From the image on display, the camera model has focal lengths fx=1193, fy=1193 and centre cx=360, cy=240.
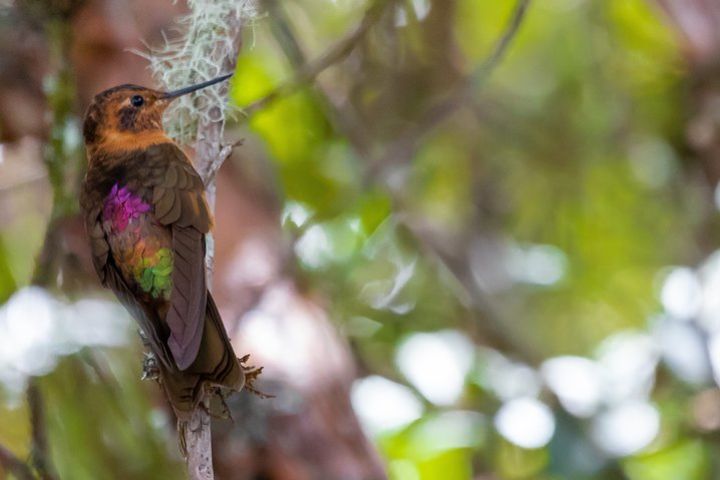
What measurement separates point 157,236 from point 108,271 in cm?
13

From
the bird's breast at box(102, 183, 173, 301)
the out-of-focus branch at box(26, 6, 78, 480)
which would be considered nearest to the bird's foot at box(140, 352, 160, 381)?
the bird's breast at box(102, 183, 173, 301)

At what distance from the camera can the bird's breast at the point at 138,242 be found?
8.71 ft

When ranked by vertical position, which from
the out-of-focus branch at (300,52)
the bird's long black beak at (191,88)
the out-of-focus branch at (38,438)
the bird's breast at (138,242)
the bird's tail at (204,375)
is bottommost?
the bird's tail at (204,375)

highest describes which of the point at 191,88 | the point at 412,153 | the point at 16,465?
the point at 412,153

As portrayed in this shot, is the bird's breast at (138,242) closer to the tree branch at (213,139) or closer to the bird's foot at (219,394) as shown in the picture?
the tree branch at (213,139)

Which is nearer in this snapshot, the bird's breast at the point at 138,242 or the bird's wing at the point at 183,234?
the bird's wing at the point at 183,234

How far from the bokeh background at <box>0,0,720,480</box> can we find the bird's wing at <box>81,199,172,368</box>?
1.30 ft

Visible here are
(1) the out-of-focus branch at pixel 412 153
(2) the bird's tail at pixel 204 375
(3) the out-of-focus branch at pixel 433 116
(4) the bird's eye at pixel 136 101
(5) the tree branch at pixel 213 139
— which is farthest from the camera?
(1) the out-of-focus branch at pixel 412 153

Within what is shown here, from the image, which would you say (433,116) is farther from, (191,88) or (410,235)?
(191,88)

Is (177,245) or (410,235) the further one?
(410,235)

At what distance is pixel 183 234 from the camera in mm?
2590

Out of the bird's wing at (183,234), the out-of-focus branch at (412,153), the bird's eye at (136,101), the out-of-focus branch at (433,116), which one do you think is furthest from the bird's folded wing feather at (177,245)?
the out-of-focus branch at (433,116)

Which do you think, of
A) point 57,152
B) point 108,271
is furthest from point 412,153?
point 108,271

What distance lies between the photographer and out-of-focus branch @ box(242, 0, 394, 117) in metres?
3.11
